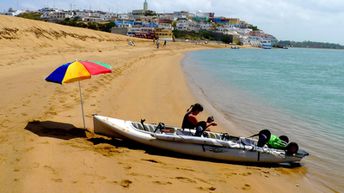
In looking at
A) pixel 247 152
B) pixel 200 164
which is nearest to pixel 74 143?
pixel 200 164

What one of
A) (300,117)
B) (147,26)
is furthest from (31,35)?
(147,26)

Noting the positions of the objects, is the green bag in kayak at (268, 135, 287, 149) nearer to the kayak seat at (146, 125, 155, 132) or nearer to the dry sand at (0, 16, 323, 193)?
the dry sand at (0, 16, 323, 193)

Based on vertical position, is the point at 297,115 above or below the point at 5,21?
below

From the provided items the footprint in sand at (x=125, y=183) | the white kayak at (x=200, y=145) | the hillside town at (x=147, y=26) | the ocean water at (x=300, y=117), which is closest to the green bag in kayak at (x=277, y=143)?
the white kayak at (x=200, y=145)

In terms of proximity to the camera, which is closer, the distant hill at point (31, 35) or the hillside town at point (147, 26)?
the distant hill at point (31, 35)

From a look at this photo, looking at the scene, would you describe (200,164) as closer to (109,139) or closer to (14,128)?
(109,139)

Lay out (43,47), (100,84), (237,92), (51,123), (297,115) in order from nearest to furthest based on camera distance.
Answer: (51,123), (297,115), (100,84), (237,92), (43,47)

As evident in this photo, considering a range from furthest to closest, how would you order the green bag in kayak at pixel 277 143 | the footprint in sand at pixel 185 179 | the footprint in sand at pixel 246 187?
1. the green bag in kayak at pixel 277 143
2. the footprint in sand at pixel 246 187
3. the footprint in sand at pixel 185 179

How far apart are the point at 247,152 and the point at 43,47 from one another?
2520cm

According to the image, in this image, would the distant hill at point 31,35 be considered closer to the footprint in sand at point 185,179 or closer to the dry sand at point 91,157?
the dry sand at point 91,157

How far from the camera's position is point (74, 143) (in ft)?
27.2

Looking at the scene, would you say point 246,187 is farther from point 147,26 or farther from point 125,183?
point 147,26

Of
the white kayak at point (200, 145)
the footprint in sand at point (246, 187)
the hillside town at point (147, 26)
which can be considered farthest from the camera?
the hillside town at point (147, 26)

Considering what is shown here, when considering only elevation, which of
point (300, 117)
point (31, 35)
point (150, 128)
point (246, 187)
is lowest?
point (300, 117)
